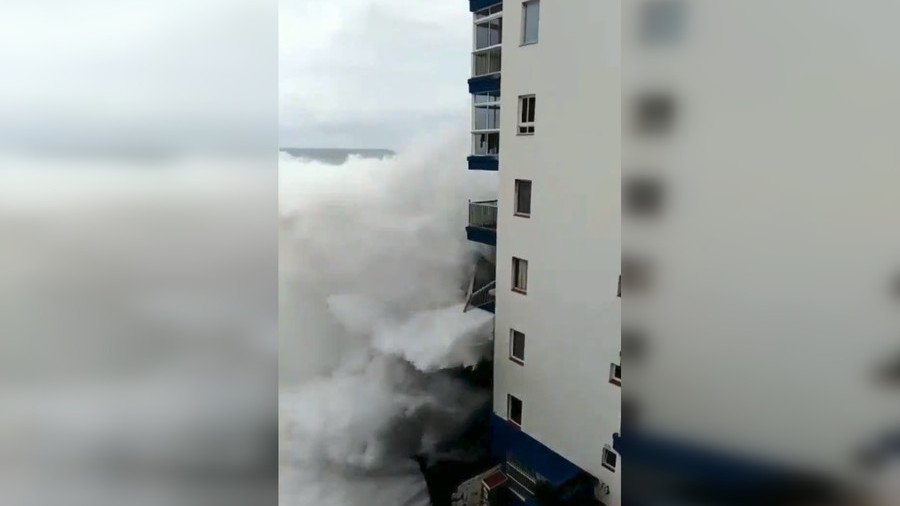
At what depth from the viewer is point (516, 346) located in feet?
5.62

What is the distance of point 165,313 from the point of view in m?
1.31

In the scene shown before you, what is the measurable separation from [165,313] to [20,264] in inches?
9.4

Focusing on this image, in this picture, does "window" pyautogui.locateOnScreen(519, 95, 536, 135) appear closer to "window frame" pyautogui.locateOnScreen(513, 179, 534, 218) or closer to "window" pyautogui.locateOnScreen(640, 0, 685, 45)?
"window frame" pyautogui.locateOnScreen(513, 179, 534, 218)

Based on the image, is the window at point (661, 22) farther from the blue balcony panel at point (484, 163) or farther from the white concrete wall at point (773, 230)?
the blue balcony panel at point (484, 163)

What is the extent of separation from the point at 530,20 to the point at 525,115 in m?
0.20

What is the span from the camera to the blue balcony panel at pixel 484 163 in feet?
5.34

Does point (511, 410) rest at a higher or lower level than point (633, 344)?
lower

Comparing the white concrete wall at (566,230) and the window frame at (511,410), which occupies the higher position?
the white concrete wall at (566,230)

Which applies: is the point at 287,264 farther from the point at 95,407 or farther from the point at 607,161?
the point at 607,161

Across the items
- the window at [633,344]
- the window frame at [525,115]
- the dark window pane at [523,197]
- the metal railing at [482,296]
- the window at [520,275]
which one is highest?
the window frame at [525,115]

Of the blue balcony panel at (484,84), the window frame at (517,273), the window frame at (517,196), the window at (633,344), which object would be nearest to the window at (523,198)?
the window frame at (517,196)

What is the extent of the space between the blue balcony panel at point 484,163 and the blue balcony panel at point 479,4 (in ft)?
1.01

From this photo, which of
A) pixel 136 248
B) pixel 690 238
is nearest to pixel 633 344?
pixel 690 238

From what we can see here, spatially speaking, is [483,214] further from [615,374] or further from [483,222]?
[615,374]
